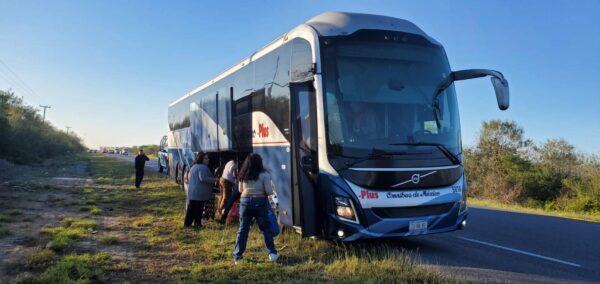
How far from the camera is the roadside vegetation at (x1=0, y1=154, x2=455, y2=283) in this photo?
6.16 metres

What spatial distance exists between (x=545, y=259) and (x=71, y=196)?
15.4 metres

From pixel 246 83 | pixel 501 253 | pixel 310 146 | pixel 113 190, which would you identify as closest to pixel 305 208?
pixel 310 146

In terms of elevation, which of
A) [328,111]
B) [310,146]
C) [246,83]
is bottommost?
[310,146]

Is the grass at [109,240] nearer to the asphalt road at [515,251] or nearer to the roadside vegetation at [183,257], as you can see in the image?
the roadside vegetation at [183,257]

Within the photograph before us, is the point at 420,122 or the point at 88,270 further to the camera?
the point at 420,122

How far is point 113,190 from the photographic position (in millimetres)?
19344

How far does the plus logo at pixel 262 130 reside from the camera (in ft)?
29.6

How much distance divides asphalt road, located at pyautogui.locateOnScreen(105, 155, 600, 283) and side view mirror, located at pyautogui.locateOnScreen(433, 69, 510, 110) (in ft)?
8.40

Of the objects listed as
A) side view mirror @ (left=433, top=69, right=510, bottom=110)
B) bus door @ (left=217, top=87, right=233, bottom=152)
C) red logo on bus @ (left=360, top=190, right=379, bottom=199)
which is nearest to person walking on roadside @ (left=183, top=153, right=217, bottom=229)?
bus door @ (left=217, top=87, right=233, bottom=152)

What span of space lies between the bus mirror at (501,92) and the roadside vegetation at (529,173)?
19657mm

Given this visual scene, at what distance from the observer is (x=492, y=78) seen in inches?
285

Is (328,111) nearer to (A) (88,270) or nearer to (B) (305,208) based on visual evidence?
(B) (305,208)

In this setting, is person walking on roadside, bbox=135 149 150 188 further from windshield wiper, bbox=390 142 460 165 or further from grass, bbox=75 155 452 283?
windshield wiper, bbox=390 142 460 165

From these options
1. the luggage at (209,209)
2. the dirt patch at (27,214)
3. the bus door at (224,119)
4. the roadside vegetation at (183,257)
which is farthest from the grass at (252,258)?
the bus door at (224,119)
